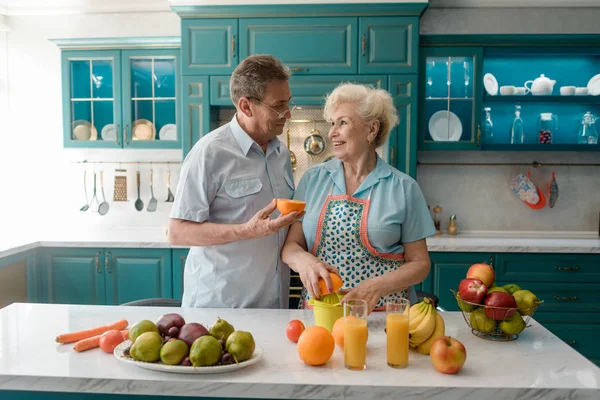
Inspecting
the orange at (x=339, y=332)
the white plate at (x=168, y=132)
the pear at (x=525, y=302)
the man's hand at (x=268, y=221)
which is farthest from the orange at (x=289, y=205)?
the white plate at (x=168, y=132)

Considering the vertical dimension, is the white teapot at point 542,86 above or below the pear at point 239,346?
above

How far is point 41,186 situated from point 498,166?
3781 mm

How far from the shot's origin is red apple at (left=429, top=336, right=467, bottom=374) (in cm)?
134

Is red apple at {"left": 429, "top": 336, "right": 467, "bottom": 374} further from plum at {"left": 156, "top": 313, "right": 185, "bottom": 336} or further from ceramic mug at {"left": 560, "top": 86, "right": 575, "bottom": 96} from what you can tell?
ceramic mug at {"left": 560, "top": 86, "right": 575, "bottom": 96}

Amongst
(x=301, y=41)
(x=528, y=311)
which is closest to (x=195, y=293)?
(x=528, y=311)

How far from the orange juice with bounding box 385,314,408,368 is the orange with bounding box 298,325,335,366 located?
0.15 meters

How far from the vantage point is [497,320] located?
5.31ft

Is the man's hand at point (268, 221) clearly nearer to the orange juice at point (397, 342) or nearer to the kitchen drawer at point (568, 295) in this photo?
the orange juice at point (397, 342)

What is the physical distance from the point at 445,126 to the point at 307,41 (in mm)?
1214

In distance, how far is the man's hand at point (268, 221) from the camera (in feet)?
5.68

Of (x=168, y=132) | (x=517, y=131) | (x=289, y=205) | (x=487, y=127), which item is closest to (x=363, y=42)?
(x=487, y=127)

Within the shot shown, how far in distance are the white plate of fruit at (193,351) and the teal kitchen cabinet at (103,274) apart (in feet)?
7.85

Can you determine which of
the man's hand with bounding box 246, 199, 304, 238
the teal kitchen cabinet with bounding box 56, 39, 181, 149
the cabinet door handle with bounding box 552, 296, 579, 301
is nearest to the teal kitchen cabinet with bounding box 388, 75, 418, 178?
the cabinet door handle with bounding box 552, 296, 579, 301

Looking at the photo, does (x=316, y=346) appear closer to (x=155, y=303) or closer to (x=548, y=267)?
(x=155, y=303)
